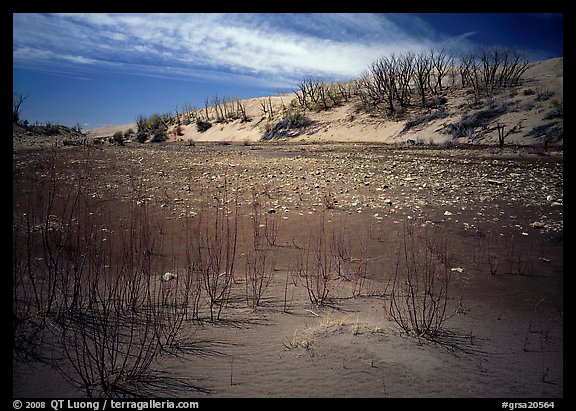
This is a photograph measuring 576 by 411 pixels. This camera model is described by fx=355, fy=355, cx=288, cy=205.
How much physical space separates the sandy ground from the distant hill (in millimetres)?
11065

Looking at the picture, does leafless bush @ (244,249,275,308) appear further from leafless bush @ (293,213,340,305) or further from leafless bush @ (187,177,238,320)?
leafless bush @ (293,213,340,305)

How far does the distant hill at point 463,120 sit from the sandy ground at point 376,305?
36.3 ft

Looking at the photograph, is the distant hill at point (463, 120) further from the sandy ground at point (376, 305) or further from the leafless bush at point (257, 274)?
the leafless bush at point (257, 274)

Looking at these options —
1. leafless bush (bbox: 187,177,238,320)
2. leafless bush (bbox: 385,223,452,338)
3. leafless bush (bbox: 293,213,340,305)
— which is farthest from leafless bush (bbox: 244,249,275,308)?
leafless bush (bbox: 385,223,452,338)

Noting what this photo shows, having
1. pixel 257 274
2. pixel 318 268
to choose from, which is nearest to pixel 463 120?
pixel 318 268

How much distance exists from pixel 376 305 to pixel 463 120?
Answer: 30.2m

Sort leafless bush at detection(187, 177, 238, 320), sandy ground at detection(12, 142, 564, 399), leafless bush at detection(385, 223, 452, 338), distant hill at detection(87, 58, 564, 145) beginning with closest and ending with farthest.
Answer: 1. sandy ground at detection(12, 142, 564, 399)
2. leafless bush at detection(385, 223, 452, 338)
3. leafless bush at detection(187, 177, 238, 320)
4. distant hill at detection(87, 58, 564, 145)

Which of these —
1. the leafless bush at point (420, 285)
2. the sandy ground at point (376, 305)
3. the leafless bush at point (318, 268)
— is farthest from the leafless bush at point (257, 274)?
the leafless bush at point (420, 285)

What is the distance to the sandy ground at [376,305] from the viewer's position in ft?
10.6

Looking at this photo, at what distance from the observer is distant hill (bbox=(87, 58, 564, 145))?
2483 centimetres
